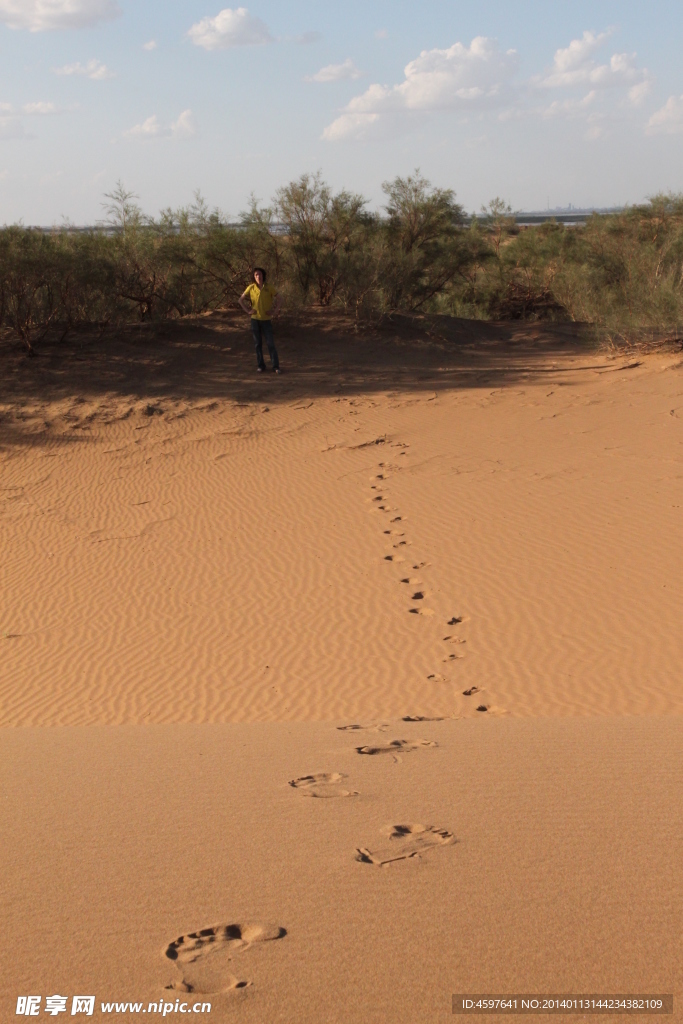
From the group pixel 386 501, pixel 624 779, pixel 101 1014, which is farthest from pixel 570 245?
pixel 101 1014

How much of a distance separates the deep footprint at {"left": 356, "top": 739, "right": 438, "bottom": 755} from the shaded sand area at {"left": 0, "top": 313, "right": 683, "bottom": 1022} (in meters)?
0.03

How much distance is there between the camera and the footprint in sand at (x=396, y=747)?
3.95 metres

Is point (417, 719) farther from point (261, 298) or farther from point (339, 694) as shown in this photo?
point (261, 298)

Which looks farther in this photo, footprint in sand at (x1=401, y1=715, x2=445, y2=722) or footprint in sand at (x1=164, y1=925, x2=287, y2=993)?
footprint in sand at (x1=401, y1=715, x2=445, y2=722)

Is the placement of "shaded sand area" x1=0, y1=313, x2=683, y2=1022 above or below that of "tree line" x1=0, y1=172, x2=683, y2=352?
below

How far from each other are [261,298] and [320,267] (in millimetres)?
5458

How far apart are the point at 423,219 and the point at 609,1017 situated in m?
21.1

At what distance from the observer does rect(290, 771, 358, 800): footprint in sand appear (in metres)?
3.34

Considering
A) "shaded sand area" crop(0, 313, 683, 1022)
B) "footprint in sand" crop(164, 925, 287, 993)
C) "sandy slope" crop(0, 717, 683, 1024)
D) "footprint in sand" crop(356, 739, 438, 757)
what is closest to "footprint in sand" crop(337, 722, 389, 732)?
"shaded sand area" crop(0, 313, 683, 1022)

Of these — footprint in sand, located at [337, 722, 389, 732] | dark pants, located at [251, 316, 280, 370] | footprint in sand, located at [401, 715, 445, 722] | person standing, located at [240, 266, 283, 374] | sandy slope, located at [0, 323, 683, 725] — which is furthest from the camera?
dark pants, located at [251, 316, 280, 370]

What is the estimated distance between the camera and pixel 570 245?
85.7ft

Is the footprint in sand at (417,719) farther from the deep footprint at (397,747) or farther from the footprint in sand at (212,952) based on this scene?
the footprint in sand at (212,952)

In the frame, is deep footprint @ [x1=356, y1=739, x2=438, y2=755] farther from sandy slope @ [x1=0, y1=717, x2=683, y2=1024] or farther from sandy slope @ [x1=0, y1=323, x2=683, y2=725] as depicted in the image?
sandy slope @ [x1=0, y1=323, x2=683, y2=725]

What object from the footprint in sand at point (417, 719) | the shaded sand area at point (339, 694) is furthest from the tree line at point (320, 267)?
the footprint in sand at point (417, 719)
